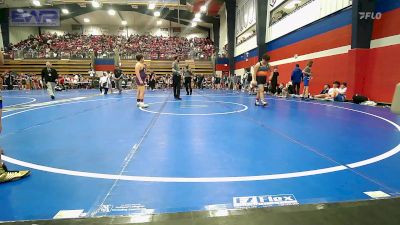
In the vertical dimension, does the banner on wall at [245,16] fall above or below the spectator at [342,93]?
above

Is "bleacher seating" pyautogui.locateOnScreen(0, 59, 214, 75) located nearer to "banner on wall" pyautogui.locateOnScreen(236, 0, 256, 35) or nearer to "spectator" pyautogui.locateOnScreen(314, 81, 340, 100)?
"banner on wall" pyautogui.locateOnScreen(236, 0, 256, 35)

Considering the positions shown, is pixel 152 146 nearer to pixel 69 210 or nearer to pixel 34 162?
pixel 34 162

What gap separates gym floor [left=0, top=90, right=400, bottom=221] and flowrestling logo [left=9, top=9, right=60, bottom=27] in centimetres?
2832

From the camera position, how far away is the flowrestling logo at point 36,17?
97.8 feet

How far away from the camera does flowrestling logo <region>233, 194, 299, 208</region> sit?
89.0 inches

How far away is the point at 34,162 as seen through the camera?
3.46 m

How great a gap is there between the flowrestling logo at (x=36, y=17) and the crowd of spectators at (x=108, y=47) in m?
3.92

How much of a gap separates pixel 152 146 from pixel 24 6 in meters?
36.7

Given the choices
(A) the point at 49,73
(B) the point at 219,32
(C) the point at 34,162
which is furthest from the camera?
(B) the point at 219,32

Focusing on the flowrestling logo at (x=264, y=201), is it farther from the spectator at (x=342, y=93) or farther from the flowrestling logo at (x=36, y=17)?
the flowrestling logo at (x=36, y=17)

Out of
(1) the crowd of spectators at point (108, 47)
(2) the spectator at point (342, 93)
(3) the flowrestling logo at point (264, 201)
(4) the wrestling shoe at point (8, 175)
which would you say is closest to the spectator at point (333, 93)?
(2) the spectator at point (342, 93)

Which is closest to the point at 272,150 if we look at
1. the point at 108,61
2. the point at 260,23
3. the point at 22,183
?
the point at 22,183

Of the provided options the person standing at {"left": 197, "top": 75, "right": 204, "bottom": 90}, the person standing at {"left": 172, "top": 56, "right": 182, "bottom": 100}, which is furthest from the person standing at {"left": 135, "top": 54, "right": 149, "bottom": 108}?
the person standing at {"left": 197, "top": 75, "right": 204, "bottom": 90}

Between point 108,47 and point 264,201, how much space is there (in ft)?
135
